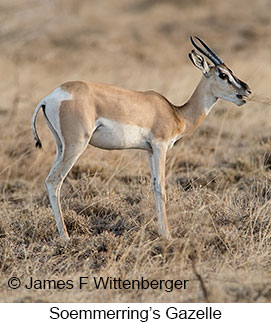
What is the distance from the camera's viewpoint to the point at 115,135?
5.92m

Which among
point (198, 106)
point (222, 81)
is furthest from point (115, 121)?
point (222, 81)

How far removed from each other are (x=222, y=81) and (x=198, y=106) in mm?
431

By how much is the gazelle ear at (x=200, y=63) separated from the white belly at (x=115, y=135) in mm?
1018

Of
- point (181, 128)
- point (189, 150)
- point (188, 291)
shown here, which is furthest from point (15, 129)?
point (188, 291)

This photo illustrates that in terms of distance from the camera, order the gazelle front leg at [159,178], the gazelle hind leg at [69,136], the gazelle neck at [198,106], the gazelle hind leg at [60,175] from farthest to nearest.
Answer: the gazelle neck at [198,106] < the gazelle front leg at [159,178] < the gazelle hind leg at [60,175] < the gazelle hind leg at [69,136]

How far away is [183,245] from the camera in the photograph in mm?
5660

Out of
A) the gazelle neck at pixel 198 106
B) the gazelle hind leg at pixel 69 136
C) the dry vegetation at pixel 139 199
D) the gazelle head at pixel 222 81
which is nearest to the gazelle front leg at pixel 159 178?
the dry vegetation at pixel 139 199

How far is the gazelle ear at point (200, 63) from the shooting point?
255 inches

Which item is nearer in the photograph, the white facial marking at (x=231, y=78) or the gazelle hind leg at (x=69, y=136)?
the gazelle hind leg at (x=69, y=136)

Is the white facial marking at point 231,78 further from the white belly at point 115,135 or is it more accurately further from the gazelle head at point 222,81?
the white belly at point 115,135

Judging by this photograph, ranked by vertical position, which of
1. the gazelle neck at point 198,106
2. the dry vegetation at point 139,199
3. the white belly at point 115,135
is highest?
the gazelle neck at point 198,106

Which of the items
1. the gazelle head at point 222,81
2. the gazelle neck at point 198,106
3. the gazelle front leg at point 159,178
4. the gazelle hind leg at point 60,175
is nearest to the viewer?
the gazelle hind leg at point 60,175
